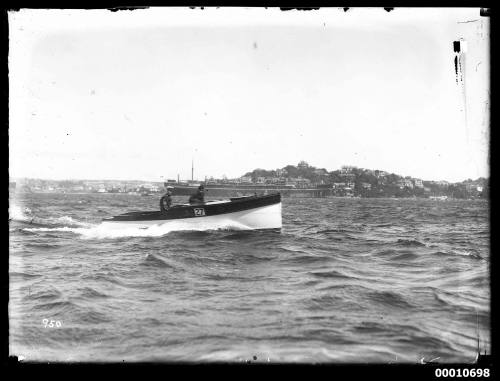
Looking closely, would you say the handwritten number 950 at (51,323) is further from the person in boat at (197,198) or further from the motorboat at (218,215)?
the person in boat at (197,198)

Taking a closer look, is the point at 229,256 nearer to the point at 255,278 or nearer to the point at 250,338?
the point at 255,278

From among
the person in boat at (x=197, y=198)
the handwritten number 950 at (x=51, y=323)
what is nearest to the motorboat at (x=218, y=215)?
the person in boat at (x=197, y=198)

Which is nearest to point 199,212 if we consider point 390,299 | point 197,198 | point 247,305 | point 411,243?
point 197,198

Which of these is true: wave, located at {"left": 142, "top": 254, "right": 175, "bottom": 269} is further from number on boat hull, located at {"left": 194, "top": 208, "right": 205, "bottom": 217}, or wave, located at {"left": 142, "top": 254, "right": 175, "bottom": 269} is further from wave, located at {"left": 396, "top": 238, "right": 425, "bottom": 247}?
wave, located at {"left": 396, "top": 238, "right": 425, "bottom": 247}

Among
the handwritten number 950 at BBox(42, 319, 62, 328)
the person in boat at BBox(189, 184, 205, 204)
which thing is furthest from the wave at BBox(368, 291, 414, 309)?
the person in boat at BBox(189, 184, 205, 204)

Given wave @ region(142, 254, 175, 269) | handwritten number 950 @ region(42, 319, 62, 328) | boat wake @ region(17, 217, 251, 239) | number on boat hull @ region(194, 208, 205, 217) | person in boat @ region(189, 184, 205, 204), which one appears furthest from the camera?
person in boat @ region(189, 184, 205, 204)

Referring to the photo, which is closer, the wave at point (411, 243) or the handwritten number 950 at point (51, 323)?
the handwritten number 950 at point (51, 323)
